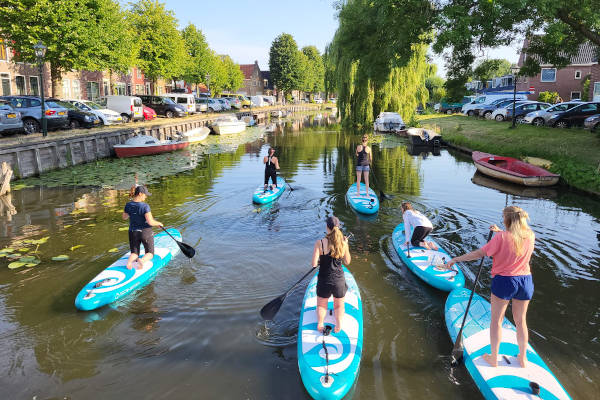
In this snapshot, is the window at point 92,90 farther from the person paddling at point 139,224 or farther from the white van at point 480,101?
the white van at point 480,101

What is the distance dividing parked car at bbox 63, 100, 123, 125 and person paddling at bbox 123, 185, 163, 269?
67.3 ft

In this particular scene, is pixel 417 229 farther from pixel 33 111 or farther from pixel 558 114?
pixel 558 114

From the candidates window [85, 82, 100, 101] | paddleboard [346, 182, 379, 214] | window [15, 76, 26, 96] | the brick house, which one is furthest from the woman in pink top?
the brick house

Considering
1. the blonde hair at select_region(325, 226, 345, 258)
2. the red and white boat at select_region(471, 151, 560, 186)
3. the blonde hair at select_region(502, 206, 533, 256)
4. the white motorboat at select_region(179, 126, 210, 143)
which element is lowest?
the red and white boat at select_region(471, 151, 560, 186)

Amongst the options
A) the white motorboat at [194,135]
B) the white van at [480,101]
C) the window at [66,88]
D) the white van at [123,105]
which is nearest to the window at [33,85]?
the window at [66,88]

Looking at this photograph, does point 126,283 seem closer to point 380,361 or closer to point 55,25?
point 380,361

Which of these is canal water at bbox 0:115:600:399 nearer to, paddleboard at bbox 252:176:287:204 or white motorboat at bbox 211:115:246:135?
paddleboard at bbox 252:176:287:204

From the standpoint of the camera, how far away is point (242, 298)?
7.14 m

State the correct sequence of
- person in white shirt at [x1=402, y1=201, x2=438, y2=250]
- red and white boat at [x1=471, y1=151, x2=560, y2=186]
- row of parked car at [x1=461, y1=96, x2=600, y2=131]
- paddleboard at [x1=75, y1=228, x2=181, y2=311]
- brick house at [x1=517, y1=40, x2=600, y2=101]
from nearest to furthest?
paddleboard at [x1=75, y1=228, x2=181, y2=311]
person in white shirt at [x1=402, y1=201, x2=438, y2=250]
red and white boat at [x1=471, y1=151, x2=560, y2=186]
row of parked car at [x1=461, y1=96, x2=600, y2=131]
brick house at [x1=517, y1=40, x2=600, y2=101]

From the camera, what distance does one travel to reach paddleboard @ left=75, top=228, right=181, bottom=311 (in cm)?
668

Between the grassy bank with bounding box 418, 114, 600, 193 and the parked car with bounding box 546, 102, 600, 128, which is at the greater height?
the parked car with bounding box 546, 102, 600, 128

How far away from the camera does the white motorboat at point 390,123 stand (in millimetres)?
33938

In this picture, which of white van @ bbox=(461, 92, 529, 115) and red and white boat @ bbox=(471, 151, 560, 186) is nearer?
red and white boat @ bbox=(471, 151, 560, 186)

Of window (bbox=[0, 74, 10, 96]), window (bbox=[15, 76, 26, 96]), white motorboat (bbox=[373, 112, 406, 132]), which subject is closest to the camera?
window (bbox=[0, 74, 10, 96])
